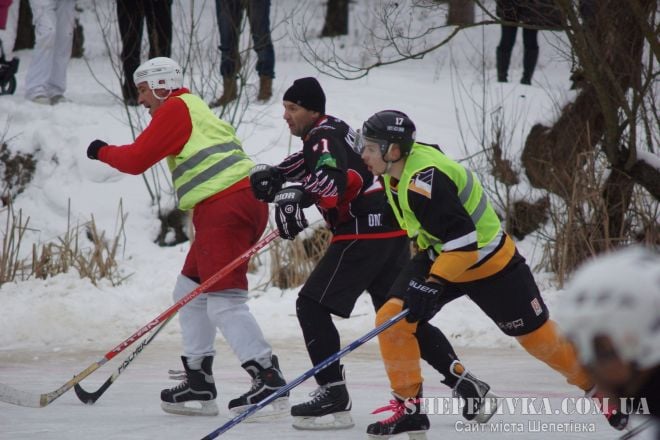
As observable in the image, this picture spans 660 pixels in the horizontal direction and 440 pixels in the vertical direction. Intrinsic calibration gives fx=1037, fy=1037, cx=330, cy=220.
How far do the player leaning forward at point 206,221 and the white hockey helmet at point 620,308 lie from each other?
2.75m

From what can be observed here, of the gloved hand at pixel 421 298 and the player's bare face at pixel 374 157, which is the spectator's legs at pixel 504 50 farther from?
the gloved hand at pixel 421 298

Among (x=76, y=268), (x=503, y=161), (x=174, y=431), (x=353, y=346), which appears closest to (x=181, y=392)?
(x=174, y=431)

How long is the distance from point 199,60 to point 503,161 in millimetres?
2609

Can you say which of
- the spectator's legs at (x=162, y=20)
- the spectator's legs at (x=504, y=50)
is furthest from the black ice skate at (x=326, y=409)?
the spectator's legs at (x=504, y=50)

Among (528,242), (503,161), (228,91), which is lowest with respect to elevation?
(528,242)

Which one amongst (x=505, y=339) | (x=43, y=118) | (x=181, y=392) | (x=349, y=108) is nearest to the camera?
(x=181, y=392)

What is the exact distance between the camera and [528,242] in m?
8.66

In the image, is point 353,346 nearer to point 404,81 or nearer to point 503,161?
point 503,161

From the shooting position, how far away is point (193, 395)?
432 centimetres

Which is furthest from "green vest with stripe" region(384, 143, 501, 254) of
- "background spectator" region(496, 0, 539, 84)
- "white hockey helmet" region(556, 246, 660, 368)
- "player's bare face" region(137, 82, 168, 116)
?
"background spectator" region(496, 0, 539, 84)

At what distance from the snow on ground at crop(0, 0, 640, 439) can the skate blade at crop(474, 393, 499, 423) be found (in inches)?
4.8

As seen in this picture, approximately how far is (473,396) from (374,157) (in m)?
1.04

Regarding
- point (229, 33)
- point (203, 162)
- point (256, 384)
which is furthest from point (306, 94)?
point (229, 33)

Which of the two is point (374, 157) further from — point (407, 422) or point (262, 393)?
point (262, 393)
